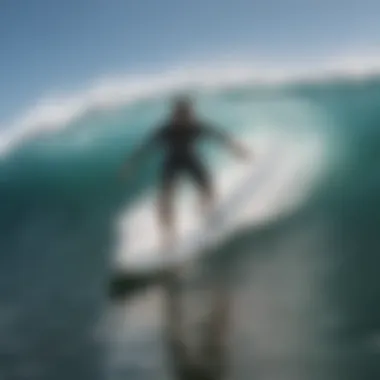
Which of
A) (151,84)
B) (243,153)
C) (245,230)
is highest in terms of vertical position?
(151,84)

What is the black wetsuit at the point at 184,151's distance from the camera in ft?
4.68

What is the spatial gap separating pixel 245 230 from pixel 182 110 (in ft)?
0.86

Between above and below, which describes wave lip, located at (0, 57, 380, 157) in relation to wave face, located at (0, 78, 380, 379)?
above

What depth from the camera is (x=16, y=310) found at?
58.1 inches

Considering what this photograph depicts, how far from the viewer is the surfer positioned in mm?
1425

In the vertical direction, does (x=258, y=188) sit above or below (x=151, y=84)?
below

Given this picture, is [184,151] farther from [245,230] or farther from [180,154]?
[245,230]

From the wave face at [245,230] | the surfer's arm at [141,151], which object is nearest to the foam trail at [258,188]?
the wave face at [245,230]

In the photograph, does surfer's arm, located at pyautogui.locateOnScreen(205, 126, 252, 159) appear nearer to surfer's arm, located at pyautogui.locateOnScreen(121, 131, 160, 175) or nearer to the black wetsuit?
the black wetsuit

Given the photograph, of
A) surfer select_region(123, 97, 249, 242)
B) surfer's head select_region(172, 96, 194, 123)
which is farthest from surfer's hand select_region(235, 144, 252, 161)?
surfer's head select_region(172, 96, 194, 123)

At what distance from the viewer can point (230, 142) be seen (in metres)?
1.43

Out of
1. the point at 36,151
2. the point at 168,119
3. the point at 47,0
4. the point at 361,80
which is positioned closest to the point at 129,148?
the point at 168,119

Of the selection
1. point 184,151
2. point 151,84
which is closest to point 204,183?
point 184,151

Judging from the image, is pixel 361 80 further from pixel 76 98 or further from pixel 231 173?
pixel 76 98
